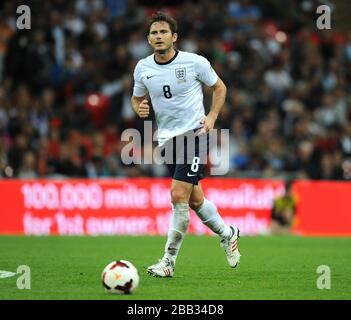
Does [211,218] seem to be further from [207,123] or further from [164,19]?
[164,19]

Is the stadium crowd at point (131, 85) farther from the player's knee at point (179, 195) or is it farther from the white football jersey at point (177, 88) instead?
the player's knee at point (179, 195)

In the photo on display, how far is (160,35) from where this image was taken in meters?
9.29

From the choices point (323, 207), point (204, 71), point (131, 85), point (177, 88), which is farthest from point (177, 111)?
point (131, 85)

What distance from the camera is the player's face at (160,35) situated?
30.5 ft

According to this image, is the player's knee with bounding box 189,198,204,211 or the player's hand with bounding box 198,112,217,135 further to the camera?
the player's knee with bounding box 189,198,204,211

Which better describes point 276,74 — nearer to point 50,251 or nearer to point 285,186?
point 285,186

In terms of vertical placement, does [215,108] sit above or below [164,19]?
below

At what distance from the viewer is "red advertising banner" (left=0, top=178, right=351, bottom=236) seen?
1681cm

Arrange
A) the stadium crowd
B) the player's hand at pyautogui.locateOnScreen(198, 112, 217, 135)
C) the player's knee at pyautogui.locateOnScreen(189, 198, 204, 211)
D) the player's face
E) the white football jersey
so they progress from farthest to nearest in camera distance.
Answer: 1. the stadium crowd
2. the player's knee at pyautogui.locateOnScreen(189, 198, 204, 211)
3. the white football jersey
4. the player's face
5. the player's hand at pyautogui.locateOnScreen(198, 112, 217, 135)

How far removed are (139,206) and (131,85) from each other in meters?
2.96

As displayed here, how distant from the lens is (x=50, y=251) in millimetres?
12594

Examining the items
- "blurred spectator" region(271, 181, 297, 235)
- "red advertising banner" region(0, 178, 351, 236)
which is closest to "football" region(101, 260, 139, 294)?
"red advertising banner" region(0, 178, 351, 236)

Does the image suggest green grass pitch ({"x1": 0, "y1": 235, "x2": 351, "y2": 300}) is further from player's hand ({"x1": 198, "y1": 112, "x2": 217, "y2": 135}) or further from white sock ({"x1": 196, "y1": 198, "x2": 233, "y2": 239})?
player's hand ({"x1": 198, "y1": 112, "x2": 217, "y2": 135})

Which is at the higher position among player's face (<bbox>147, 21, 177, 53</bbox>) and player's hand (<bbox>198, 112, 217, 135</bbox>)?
player's face (<bbox>147, 21, 177, 53</bbox>)
